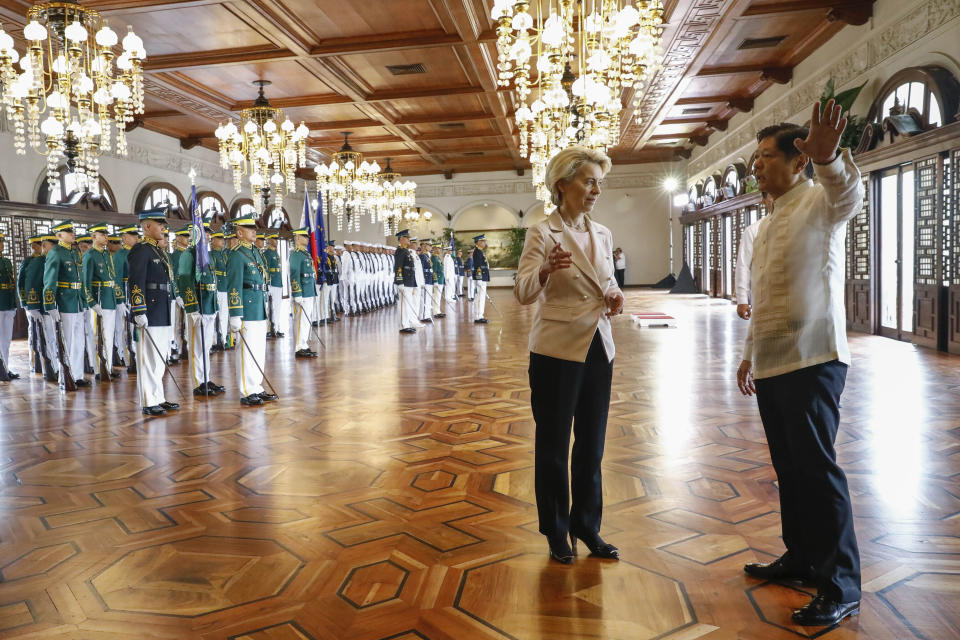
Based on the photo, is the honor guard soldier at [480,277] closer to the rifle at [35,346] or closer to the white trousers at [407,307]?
the white trousers at [407,307]

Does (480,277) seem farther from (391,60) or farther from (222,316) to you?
(222,316)

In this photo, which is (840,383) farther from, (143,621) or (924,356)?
(924,356)

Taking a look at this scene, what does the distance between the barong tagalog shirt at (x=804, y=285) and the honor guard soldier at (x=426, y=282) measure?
10.7m

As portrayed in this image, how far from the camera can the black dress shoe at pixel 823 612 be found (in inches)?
71.9

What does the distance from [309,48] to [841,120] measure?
926cm

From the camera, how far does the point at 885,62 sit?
27.6 feet

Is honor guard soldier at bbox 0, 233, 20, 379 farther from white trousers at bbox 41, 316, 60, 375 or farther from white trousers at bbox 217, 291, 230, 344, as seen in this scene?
white trousers at bbox 217, 291, 230, 344

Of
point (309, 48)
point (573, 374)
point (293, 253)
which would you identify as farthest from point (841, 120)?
point (309, 48)

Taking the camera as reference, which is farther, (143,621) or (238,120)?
(238,120)

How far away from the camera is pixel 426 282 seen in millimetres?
12797

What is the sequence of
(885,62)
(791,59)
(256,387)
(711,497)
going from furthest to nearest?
1. (791,59)
2. (885,62)
3. (256,387)
4. (711,497)

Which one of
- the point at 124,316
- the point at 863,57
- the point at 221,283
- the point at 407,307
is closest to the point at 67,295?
the point at 124,316

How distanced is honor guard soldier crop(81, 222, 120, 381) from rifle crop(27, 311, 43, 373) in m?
0.56

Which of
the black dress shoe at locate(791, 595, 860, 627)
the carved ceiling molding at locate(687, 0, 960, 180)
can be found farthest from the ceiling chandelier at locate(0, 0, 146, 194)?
the carved ceiling molding at locate(687, 0, 960, 180)
